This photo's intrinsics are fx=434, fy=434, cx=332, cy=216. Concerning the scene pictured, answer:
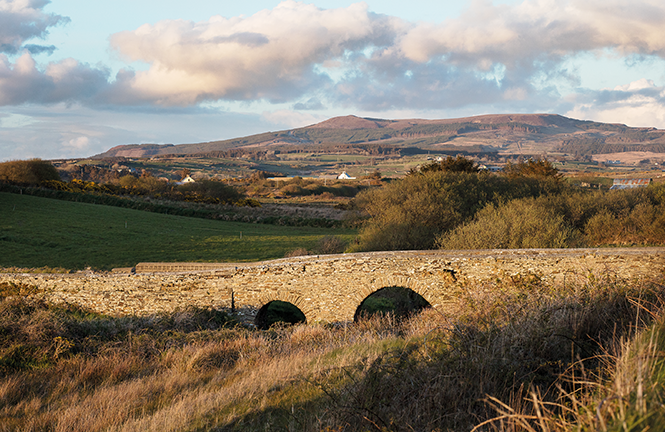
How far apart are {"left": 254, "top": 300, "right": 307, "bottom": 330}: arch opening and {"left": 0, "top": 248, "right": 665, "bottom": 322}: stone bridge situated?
1166 millimetres

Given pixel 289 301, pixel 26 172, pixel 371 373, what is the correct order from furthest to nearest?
1. pixel 26 172
2. pixel 289 301
3. pixel 371 373

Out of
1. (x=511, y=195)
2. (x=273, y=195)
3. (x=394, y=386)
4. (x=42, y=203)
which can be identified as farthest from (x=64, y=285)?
(x=273, y=195)

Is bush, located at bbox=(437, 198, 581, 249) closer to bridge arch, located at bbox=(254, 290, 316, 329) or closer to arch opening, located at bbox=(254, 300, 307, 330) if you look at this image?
arch opening, located at bbox=(254, 300, 307, 330)

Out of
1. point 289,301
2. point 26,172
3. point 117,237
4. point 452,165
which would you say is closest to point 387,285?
point 289,301

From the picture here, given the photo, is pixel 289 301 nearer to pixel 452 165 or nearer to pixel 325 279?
pixel 325 279

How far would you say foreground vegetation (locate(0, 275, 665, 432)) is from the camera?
358 cm

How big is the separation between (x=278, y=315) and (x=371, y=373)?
33.1ft

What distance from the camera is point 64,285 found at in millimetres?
13656

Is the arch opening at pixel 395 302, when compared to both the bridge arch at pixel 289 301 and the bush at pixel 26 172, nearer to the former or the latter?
the bridge arch at pixel 289 301

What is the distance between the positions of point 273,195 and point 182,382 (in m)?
56.0

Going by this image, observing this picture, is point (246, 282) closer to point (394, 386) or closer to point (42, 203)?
point (394, 386)

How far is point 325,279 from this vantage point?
12062 millimetres

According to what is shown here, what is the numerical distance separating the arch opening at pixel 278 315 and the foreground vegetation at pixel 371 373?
335 centimetres

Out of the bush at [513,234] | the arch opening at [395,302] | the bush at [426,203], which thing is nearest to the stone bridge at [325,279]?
the arch opening at [395,302]
